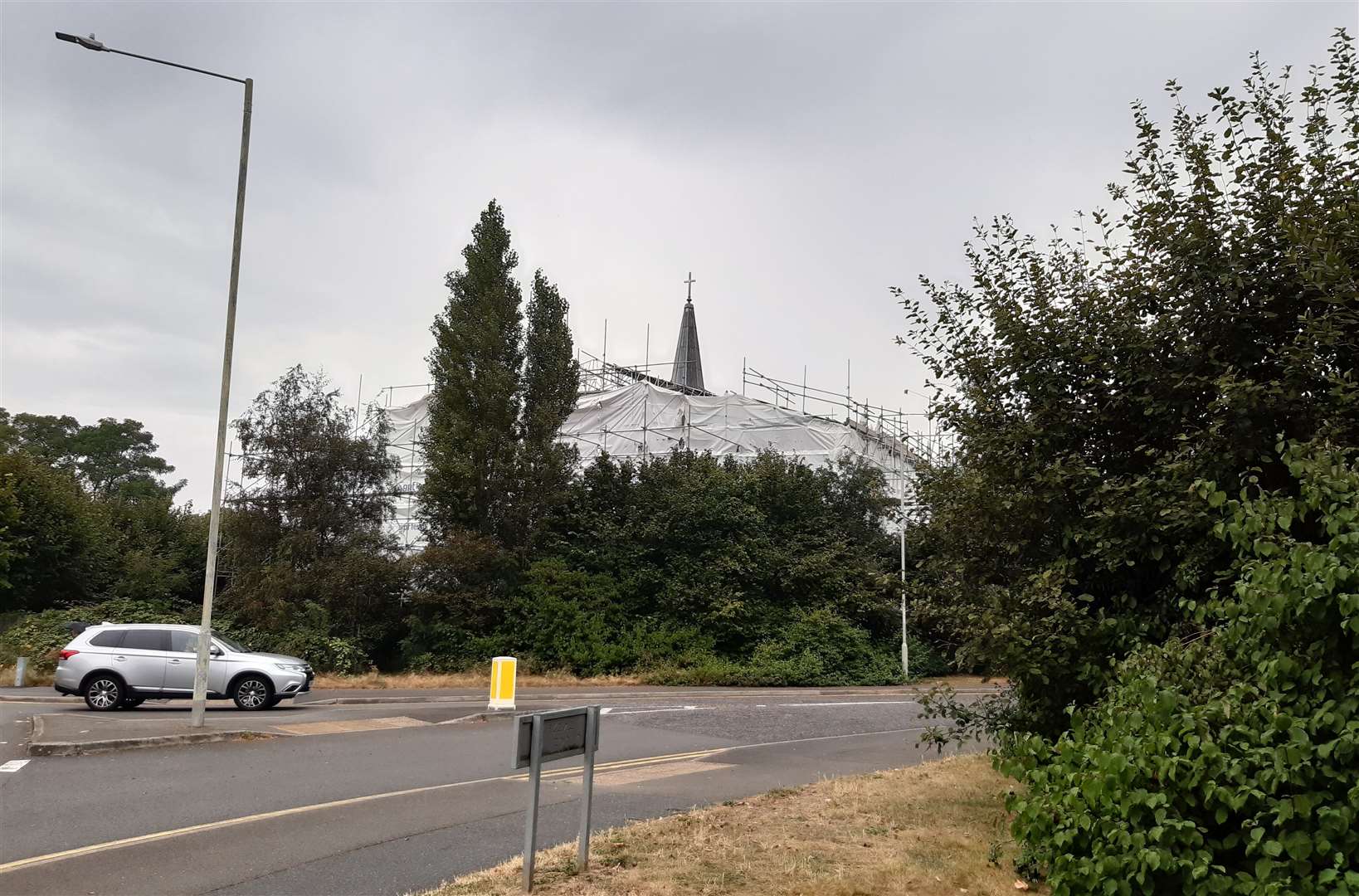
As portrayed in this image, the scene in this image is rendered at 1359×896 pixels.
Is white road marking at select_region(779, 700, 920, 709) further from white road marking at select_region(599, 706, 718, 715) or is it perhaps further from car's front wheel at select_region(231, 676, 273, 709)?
car's front wheel at select_region(231, 676, 273, 709)

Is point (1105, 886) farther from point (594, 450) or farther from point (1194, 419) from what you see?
point (594, 450)

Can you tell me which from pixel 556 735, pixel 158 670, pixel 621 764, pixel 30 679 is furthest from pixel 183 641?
pixel 556 735

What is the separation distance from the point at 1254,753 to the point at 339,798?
27.9 ft

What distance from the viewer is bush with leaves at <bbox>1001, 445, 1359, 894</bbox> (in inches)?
162

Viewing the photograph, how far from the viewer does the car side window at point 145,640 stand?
58.9 feet

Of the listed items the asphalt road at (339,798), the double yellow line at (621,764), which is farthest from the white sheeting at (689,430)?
the double yellow line at (621,764)

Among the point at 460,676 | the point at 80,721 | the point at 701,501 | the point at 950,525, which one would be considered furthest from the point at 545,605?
the point at 950,525

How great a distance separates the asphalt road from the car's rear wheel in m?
0.53

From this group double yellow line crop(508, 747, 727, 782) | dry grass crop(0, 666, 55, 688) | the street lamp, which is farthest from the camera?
dry grass crop(0, 666, 55, 688)

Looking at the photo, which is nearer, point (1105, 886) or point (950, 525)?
point (1105, 886)

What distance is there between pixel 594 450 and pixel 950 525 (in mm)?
41307

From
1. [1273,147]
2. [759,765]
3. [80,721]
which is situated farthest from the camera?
[80,721]

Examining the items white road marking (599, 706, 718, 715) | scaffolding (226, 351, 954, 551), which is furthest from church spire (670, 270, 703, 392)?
white road marking (599, 706, 718, 715)

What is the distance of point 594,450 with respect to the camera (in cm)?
4897
